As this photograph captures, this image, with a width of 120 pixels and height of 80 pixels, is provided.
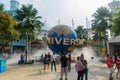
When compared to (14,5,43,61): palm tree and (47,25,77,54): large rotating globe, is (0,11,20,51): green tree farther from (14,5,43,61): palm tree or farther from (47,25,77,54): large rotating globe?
(14,5,43,61): palm tree

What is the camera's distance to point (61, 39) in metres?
28.6

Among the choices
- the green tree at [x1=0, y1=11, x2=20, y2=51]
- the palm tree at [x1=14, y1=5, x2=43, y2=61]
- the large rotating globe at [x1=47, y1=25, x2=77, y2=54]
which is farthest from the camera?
the palm tree at [x1=14, y1=5, x2=43, y2=61]

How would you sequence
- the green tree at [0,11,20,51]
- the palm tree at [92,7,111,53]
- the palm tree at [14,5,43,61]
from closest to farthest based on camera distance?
the green tree at [0,11,20,51]
the palm tree at [14,5,43,61]
the palm tree at [92,7,111,53]

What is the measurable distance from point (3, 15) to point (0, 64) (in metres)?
6.36

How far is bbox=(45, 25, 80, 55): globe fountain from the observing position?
93.9ft

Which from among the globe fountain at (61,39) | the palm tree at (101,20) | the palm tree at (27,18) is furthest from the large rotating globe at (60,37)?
the palm tree at (101,20)

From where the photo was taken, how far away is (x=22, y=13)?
33.6 metres

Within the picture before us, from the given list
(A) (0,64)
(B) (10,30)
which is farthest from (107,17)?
(A) (0,64)

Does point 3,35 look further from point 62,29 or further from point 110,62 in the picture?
point 110,62

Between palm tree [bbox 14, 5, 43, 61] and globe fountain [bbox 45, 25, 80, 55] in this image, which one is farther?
palm tree [bbox 14, 5, 43, 61]

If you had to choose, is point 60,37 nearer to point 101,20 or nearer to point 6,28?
point 6,28

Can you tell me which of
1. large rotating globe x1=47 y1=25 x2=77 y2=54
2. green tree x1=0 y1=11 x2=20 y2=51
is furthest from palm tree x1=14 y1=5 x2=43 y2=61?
green tree x1=0 y1=11 x2=20 y2=51

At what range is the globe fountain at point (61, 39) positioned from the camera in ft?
93.9

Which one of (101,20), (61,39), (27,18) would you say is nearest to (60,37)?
(61,39)
